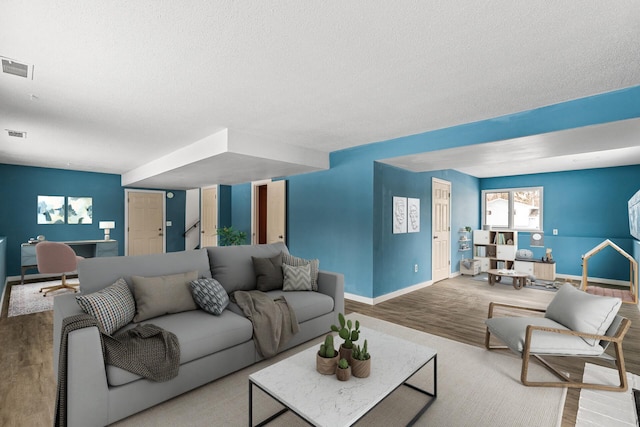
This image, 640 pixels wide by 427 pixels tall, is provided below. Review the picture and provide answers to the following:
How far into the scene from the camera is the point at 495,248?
7395 mm

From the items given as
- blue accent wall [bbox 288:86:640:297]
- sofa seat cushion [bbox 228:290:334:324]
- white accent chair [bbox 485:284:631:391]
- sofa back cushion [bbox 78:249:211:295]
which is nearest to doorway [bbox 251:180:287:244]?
blue accent wall [bbox 288:86:640:297]

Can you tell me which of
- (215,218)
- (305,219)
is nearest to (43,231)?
(215,218)

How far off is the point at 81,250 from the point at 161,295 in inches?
233

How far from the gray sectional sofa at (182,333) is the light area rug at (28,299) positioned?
2.69m

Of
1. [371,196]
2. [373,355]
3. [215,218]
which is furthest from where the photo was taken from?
[215,218]

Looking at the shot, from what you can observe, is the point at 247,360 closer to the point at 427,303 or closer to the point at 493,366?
the point at 493,366

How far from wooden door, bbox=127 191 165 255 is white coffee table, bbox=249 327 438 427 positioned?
7540 mm

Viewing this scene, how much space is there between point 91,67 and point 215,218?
5696mm

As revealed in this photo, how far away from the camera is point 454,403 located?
84.4 inches

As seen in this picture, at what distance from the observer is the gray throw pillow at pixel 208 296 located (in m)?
2.58

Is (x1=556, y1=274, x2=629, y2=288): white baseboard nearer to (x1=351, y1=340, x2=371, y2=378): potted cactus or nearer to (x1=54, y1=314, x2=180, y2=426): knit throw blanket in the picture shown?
(x1=351, y1=340, x2=371, y2=378): potted cactus

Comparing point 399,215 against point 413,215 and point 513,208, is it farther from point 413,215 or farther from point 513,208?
point 513,208

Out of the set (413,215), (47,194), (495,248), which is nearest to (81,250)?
(47,194)

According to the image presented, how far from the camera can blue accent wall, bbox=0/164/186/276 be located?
639 cm
